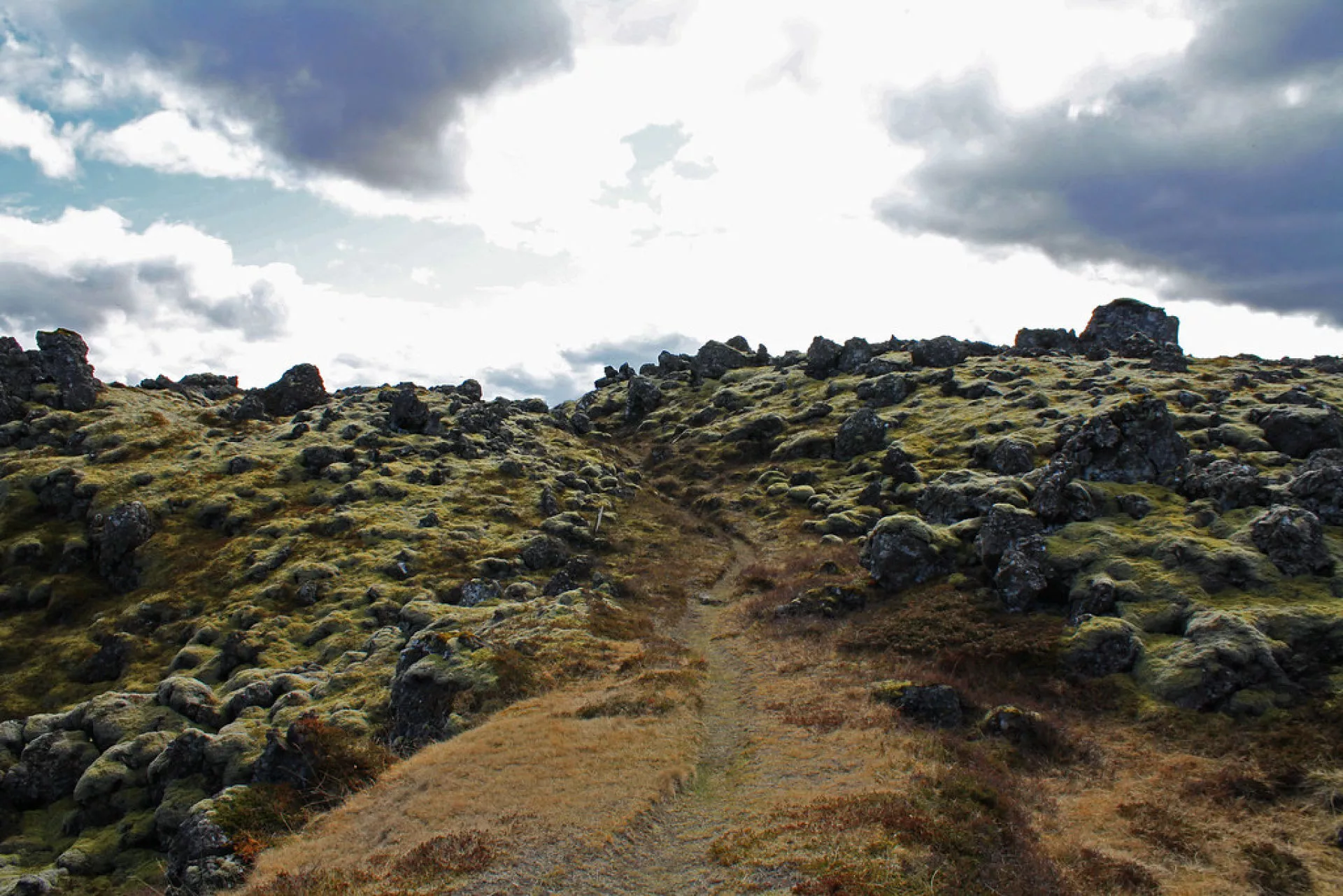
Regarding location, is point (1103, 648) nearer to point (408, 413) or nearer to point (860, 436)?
point (860, 436)

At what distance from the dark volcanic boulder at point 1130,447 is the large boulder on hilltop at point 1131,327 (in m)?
95.9

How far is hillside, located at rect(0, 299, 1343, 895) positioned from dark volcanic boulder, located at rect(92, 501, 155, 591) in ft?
1.96

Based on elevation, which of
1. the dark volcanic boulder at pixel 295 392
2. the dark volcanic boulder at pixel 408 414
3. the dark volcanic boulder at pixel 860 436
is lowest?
the dark volcanic boulder at pixel 860 436

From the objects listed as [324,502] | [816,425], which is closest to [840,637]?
[324,502]

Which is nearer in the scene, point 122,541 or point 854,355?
point 122,541

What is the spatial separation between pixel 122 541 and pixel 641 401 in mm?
99936

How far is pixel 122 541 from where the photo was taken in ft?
228

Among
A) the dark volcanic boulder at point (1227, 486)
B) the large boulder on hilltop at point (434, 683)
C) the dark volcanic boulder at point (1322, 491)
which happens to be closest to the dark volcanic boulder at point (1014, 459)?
the dark volcanic boulder at point (1227, 486)

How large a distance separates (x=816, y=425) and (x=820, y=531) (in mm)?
44132

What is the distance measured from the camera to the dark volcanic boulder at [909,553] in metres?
50.8

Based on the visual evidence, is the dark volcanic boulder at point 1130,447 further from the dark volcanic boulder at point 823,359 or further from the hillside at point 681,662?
the dark volcanic boulder at point 823,359

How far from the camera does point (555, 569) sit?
69.6 metres

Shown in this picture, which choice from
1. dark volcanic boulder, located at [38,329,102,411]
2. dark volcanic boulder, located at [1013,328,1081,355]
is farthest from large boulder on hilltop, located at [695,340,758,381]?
dark volcanic boulder, located at [38,329,102,411]

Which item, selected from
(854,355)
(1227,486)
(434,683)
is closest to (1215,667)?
(1227,486)
